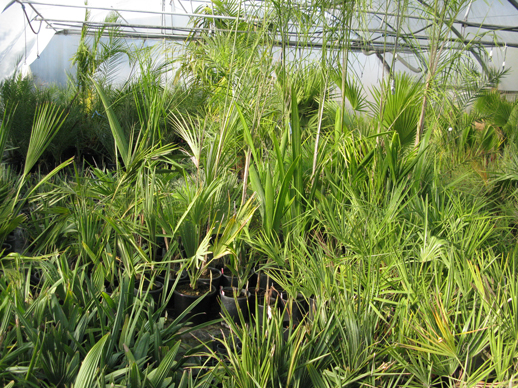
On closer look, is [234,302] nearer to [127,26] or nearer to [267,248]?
[267,248]

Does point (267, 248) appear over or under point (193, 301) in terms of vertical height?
over

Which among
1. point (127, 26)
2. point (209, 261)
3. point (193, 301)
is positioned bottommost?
point (193, 301)

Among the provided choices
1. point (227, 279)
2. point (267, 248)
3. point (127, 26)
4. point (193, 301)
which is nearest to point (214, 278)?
point (227, 279)

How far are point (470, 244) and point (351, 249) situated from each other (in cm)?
51

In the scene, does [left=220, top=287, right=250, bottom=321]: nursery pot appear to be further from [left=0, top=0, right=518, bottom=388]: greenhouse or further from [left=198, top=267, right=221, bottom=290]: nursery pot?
[left=198, top=267, right=221, bottom=290]: nursery pot

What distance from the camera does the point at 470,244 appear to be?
5.50ft

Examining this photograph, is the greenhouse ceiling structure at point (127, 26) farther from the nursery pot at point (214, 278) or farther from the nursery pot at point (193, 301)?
the nursery pot at point (193, 301)

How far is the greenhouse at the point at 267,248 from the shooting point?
111 cm

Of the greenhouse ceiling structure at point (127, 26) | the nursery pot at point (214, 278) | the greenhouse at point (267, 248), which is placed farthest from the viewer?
the greenhouse ceiling structure at point (127, 26)

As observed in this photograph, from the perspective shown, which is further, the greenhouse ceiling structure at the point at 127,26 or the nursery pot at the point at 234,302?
the greenhouse ceiling structure at the point at 127,26

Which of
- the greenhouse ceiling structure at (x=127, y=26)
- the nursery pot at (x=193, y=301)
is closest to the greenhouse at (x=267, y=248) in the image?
the nursery pot at (x=193, y=301)

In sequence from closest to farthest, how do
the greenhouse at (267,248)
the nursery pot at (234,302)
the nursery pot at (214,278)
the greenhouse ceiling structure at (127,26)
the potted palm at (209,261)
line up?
the greenhouse at (267,248)
the potted palm at (209,261)
the nursery pot at (234,302)
the nursery pot at (214,278)
the greenhouse ceiling structure at (127,26)

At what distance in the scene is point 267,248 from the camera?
171cm

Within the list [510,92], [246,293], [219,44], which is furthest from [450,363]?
[510,92]
